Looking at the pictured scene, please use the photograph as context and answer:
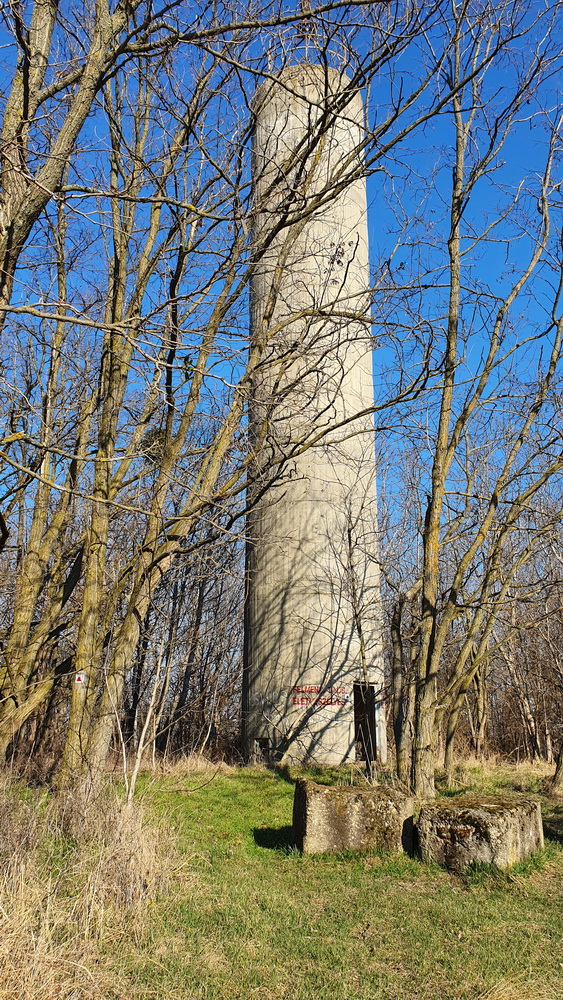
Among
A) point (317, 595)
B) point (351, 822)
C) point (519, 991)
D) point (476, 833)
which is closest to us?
point (519, 991)

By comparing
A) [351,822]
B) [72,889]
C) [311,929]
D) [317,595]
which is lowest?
[311,929]

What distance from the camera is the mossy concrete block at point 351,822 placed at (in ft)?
21.4

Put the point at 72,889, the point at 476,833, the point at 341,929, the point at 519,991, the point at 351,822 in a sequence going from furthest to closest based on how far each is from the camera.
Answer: the point at 351,822 < the point at 476,833 < the point at 341,929 < the point at 72,889 < the point at 519,991

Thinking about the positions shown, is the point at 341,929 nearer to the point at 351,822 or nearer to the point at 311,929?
the point at 311,929

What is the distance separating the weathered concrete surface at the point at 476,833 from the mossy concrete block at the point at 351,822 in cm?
35

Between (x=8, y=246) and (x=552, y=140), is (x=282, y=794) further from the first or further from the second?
(x=552, y=140)

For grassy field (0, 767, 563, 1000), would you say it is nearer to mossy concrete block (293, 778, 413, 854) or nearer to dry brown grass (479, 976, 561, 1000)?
dry brown grass (479, 976, 561, 1000)

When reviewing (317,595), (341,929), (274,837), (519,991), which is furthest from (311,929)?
(317,595)

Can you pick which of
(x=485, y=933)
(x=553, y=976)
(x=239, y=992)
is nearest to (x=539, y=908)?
(x=485, y=933)

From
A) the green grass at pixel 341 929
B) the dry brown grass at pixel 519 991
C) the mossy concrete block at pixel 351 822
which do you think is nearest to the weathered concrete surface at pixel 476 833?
the green grass at pixel 341 929

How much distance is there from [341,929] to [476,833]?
174 centimetres

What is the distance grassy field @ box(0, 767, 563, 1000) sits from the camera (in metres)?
3.83

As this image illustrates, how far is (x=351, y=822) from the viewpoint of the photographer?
6.61 m

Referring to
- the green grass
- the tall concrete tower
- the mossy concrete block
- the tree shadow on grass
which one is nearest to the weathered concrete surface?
the green grass
